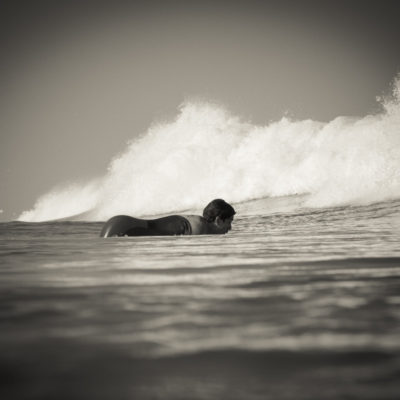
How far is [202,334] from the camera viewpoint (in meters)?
0.86

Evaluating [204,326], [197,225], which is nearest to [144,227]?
[197,225]

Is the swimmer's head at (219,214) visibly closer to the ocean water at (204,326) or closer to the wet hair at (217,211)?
the wet hair at (217,211)

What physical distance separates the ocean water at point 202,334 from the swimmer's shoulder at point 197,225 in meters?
3.15

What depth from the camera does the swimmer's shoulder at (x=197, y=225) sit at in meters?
5.02

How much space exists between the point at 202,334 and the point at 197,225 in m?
4.16

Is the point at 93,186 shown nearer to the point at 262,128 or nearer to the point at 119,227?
the point at 262,128

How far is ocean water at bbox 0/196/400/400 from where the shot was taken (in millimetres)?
→ 573

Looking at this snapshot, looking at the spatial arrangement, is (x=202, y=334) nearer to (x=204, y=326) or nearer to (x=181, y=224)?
(x=204, y=326)

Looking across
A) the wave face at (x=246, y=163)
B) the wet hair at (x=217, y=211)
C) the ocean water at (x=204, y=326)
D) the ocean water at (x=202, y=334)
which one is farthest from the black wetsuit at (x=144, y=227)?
the wave face at (x=246, y=163)

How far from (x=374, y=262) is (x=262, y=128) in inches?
590

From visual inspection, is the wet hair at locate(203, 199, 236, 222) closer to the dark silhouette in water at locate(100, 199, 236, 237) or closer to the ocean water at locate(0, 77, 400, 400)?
the dark silhouette in water at locate(100, 199, 236, 237)

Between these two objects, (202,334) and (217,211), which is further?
(217,211)

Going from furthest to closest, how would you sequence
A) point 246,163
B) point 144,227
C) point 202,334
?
1. point 246,163
2. point 144,227
3. point 202,334

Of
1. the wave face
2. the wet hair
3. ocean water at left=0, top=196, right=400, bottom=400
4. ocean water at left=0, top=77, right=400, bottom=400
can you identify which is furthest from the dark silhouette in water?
the wave face
